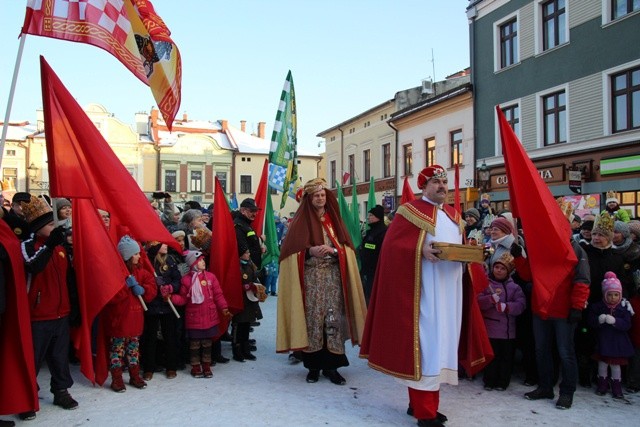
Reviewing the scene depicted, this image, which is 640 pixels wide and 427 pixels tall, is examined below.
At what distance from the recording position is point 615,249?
17.3 ft

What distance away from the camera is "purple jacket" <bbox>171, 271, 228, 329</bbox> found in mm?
5500

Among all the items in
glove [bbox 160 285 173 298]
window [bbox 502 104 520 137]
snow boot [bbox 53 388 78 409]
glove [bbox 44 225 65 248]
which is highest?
window [bbox 502 104 520 137]

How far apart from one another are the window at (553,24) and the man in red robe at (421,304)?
15.2 m

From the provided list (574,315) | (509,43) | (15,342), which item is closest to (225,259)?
(15,342)

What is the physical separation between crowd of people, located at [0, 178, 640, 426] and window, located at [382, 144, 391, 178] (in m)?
22.7

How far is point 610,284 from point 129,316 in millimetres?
4402

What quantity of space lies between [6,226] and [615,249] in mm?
5376

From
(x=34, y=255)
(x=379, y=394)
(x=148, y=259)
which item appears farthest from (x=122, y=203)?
(x=379, y=394)

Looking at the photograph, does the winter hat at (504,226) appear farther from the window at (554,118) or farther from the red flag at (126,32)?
the window at (554,118)

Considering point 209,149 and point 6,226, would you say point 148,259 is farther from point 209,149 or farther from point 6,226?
point 209,149

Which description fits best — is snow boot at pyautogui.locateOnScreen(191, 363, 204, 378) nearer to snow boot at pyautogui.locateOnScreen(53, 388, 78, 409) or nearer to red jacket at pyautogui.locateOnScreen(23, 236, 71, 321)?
snow boot at pyautogui.locateOnScreen(53, 388, 78, 409)

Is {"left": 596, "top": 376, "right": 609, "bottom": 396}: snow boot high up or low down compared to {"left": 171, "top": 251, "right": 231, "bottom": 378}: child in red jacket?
down

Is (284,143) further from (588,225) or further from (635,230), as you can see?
(635,230)

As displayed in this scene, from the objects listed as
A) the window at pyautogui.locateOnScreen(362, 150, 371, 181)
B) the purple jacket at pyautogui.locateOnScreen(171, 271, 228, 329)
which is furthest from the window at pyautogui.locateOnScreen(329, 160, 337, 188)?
the purple jacket at pyautogui.locateOnScreen(171, 271, 228, 329)
